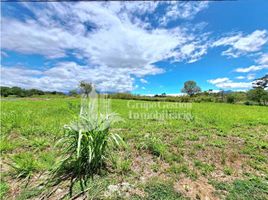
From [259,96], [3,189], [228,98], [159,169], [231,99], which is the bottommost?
[3,189]

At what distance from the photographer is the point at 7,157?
2693 mm

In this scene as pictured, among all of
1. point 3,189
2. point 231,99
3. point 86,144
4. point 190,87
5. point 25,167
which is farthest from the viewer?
point 190,87

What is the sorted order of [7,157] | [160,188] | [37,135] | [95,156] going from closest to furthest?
[160,188] < [95,156] < [7,157] < [37,135]

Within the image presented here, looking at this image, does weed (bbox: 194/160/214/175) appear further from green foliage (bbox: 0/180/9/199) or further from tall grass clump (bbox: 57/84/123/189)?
green foliage (bbox: 0/180/9/199)

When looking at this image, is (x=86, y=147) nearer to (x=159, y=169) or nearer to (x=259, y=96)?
(x=159, y=169)

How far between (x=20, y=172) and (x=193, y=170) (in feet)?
8.10

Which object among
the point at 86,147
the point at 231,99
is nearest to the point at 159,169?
the point at 86,147

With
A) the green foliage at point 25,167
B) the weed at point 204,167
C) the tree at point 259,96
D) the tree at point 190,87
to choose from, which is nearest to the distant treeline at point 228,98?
the tree at point 259,96

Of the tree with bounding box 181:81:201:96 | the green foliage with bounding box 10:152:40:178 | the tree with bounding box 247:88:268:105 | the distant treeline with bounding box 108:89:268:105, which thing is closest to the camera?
the green foliage with bounding box 10:152:40:178

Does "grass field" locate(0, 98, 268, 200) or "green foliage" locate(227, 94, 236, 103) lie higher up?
"green foliage" locate(227, 94, 236, 103)

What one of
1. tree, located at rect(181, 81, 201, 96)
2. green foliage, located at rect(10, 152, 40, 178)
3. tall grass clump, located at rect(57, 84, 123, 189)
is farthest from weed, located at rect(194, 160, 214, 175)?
tree, located at rect(181, 81, 201, 96)

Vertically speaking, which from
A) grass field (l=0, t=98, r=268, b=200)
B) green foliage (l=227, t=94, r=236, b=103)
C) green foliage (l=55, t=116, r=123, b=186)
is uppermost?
green foliage (l=227, t=94, r=236, b=103)

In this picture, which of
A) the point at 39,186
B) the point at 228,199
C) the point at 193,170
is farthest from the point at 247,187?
the point at 39,186

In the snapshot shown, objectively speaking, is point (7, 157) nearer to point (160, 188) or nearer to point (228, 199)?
point (160, 188)
